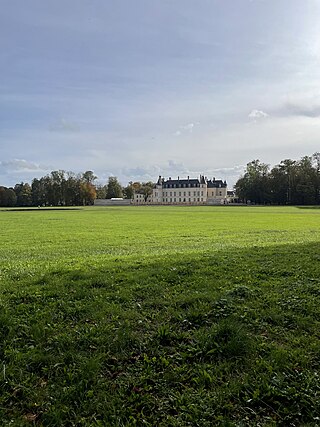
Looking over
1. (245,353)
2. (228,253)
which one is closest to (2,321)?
(245,353)

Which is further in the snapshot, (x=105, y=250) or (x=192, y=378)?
(x=105, y=250)

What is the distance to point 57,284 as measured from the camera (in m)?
7.59

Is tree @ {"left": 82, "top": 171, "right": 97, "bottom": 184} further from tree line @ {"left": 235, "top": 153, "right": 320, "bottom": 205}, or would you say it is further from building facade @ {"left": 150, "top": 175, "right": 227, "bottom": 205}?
tree line @ {"left": 235, "top": 153, "right": 320, "bottom": 205}

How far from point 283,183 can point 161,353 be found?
123 m

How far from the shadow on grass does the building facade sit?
171929mm

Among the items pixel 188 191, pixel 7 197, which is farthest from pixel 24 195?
pixel 188 191

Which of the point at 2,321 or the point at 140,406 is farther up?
the point at 2,321

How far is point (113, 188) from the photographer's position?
158625mm

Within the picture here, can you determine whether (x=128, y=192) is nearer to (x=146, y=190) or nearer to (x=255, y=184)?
(x=146, y=190)

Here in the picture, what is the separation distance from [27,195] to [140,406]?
471 feet

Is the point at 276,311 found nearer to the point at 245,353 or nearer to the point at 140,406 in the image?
the point at 245,353

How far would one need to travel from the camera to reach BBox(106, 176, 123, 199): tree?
158 m

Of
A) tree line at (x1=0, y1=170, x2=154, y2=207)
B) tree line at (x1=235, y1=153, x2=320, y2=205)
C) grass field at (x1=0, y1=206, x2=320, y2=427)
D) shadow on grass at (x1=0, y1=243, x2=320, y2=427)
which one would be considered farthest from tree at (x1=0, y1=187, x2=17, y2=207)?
shadow on grass at (x1=0, y1=243, x2=320, y2=427)

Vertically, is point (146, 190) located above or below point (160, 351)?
above
